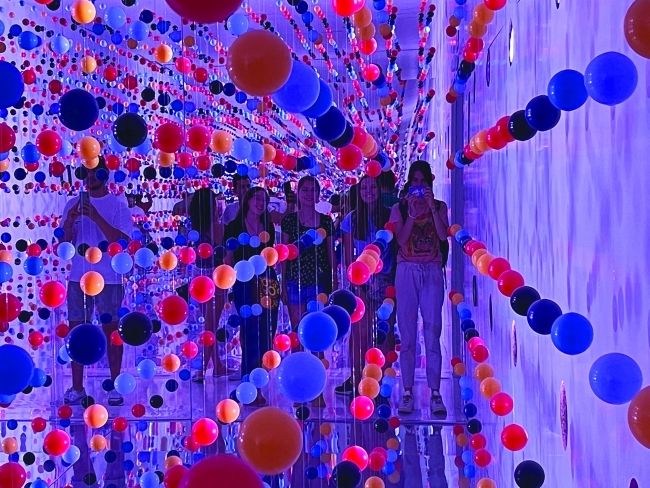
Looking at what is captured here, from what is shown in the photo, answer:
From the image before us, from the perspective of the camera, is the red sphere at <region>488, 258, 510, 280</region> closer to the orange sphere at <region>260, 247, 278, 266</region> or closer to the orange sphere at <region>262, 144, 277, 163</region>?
the orange sphere at <region>262, 144, 277, 163</region>

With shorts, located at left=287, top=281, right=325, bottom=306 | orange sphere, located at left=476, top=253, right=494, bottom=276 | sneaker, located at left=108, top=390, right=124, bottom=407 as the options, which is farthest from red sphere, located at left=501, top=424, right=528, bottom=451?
sneaker, located at left=108, top=390, right=124, bottom=407

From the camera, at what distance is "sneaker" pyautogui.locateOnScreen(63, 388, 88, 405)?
443cm

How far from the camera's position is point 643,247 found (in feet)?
4.45

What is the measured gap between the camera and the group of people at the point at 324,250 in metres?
3.97

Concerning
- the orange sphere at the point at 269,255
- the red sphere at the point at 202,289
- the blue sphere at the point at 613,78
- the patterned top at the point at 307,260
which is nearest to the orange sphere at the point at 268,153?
the red sphere at the point at 202,289

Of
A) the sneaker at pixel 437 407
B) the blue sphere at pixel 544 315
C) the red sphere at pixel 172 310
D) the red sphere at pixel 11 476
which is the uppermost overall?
the red sphere at pixel 172 310

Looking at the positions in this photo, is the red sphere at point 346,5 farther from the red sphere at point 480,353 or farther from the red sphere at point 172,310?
the red sphere at point 480,353

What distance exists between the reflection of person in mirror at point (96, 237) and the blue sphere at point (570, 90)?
2551mm

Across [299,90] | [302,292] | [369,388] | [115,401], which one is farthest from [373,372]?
[115,401]

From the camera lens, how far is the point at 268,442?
55.1 inches

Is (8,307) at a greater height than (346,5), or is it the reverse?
(346,5)

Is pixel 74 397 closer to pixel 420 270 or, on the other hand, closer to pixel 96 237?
pixel 96 237

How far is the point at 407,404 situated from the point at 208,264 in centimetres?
142

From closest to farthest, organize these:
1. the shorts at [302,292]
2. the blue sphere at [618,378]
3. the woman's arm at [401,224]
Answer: the blue sphere at [618,378] < the woman's arm at [401,224] < the shorts at [302,292]
